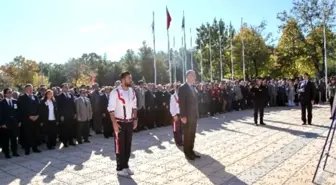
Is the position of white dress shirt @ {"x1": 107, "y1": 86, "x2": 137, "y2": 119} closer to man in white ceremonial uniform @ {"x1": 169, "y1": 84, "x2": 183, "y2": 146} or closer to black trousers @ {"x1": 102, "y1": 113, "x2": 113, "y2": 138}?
man in white ceremonial uniform @ {"x1": 169, "y1": 84, "x2": 183, "y2": 146}

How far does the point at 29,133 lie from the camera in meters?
10.3

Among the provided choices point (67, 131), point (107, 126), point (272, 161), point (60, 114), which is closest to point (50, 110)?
point (60, 114)

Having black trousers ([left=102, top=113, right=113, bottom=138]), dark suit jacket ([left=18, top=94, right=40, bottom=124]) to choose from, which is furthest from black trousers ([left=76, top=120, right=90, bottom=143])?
dark suit jacket ([left=18, top=94, right=40, bottom=124])

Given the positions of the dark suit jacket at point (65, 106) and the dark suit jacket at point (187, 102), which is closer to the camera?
the dark suit jacket at point (187, 102)

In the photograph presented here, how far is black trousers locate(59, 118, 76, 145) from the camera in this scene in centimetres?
1125

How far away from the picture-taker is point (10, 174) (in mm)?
7828

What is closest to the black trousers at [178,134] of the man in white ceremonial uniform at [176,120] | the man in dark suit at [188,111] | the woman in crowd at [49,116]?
the man in white ceremonial uniform at [176,120]

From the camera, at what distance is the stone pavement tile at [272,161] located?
6.45 metres

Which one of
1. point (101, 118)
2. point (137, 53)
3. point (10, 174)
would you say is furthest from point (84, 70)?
point (10, 174)

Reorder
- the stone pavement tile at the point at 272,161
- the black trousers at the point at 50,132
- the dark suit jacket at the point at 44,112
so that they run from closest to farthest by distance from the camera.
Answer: the stone pavement tile at the point at 272,161 → the dark suit jacket at the point at 44,112 → the black trousers at the point at 50,132

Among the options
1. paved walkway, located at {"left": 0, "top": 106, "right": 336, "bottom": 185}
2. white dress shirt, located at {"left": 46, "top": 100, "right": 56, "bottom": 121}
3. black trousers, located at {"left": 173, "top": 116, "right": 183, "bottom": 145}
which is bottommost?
paved walkway, located at {"left": 0, "top": 106, "right": 336, "bottom": 185}

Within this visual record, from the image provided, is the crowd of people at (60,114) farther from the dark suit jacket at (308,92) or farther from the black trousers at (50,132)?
the dark suit jacket at (308,92)

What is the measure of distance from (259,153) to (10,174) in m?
5.48

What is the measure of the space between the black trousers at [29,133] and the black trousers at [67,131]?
890mm
